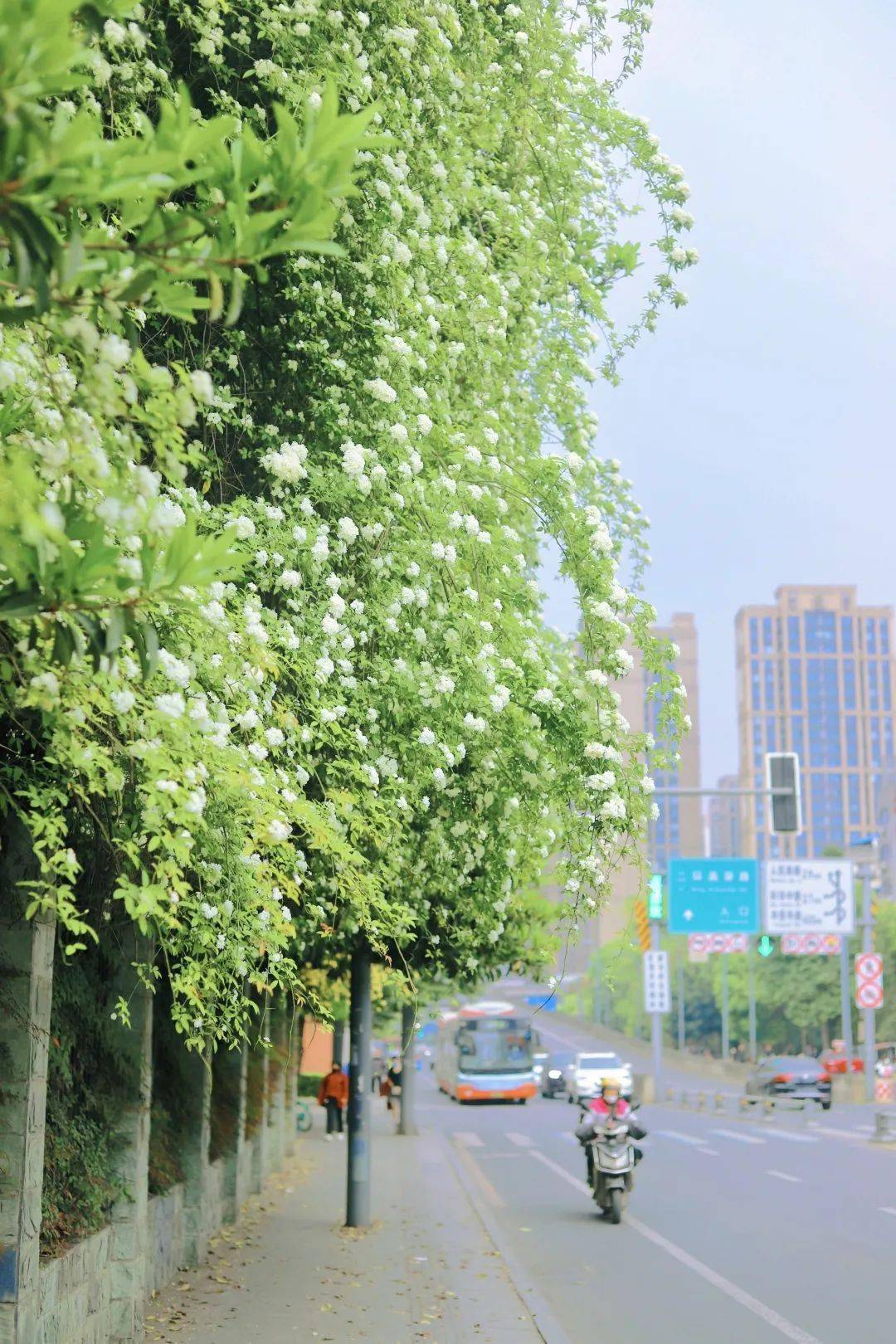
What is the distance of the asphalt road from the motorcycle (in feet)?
0.86

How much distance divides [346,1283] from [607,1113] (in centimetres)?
648

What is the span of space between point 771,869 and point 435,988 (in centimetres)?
1786

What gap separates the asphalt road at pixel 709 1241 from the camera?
37.1ft

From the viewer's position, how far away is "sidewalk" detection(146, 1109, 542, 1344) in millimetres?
10188

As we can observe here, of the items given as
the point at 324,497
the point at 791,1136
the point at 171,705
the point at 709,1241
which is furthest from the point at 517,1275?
the point at 791,1136

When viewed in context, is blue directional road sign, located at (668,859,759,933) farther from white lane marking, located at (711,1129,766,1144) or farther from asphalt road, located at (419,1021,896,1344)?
asphalt road, located at (419,1021,896,1344)

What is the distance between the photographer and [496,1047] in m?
60.9

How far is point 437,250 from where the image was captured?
952 centimetres

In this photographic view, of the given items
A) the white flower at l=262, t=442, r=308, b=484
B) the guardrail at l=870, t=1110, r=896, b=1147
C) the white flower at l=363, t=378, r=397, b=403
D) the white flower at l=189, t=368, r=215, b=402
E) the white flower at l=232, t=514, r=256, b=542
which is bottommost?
the guardrail at l=870, t=1110, r=896, b=1147

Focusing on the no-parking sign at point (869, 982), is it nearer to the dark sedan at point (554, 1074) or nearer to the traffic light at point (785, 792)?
the dark sedan at point (554, 1074)

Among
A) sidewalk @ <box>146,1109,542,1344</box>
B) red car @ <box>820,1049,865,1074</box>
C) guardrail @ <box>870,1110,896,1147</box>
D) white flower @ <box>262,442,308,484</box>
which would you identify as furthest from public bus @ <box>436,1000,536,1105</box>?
white flower @ <box>262,442,308,484</box>

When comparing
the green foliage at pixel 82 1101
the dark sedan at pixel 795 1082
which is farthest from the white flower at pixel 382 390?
the dark sedan at pixel 795 1082

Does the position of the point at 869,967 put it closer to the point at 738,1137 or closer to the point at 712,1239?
the point at 738,1137

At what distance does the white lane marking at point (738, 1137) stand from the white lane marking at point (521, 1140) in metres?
4.25
